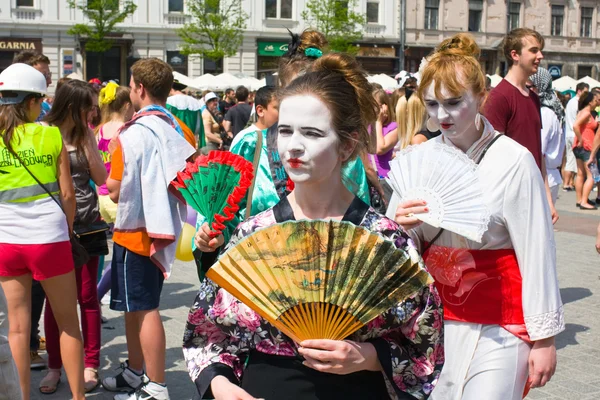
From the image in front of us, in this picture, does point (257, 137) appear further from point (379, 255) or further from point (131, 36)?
point (131, 36)

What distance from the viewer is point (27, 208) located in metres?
4.75

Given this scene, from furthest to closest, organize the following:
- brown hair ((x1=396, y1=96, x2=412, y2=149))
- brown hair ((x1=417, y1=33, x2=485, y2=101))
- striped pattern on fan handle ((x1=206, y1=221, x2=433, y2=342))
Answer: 1. brown hair ((x1=396, y1=96, x2=412, y2=149))
2. brown hair ((x1=417, y1=33, x2=485, y2=101))
3. striped pattern on fan handle ((x1=206, y1=221, x2=433, y2=342))

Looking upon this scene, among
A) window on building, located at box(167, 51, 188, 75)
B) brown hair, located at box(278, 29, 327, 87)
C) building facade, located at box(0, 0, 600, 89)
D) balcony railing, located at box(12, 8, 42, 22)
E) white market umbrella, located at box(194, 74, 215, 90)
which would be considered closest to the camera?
brown hair, located at box(278, 29, 327, 87)

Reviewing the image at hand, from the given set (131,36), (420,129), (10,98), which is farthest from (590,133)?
(131,36)

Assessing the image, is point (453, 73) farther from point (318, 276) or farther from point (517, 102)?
point (517, 102)

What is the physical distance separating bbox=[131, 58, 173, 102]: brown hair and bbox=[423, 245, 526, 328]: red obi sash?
102 inches

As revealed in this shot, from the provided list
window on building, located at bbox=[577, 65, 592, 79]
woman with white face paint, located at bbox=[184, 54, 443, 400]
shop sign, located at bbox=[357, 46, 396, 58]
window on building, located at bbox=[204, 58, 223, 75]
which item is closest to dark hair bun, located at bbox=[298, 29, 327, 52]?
woman with white face paint, located at bbox=[184, 54, 443, 400]

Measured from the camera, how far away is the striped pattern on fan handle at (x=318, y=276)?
7.41 feet

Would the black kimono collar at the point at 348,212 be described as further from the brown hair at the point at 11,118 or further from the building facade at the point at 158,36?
the building facade at the point at 158,36

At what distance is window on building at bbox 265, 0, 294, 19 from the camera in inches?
1783

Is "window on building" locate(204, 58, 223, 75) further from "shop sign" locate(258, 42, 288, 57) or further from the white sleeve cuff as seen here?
the white sleeve cuff

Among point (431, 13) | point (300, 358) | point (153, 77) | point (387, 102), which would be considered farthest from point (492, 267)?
point (431, 13)

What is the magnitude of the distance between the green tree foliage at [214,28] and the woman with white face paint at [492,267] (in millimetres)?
38407

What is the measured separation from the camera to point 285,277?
7.51ft
